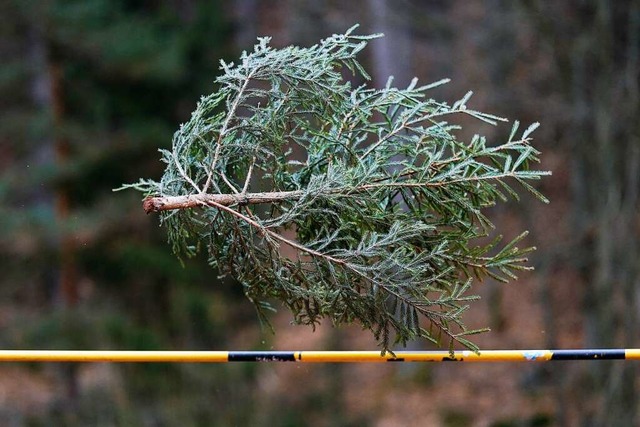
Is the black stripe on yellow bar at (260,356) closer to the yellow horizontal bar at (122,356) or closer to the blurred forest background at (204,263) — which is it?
the yellow horizontal bar at (122,356)

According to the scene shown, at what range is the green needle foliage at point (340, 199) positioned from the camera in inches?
156

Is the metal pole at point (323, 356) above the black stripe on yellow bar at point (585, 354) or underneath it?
above

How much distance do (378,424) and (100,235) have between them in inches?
206

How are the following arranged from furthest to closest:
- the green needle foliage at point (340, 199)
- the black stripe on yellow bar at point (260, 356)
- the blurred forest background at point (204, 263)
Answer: the blurred forest background at point (204, 263), the black stripe on yellow bar at point (260, 356), the green needle foliage at point (340, 199)

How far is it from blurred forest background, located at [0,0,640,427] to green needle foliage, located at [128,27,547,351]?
21.8 feet

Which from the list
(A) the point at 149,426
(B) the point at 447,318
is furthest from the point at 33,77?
(B) the point at 447,318

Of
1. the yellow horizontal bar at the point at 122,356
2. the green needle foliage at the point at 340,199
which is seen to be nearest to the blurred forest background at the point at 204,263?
the yellow horizontal bar at the point at 122,356

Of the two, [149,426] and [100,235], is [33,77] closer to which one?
[100,235]

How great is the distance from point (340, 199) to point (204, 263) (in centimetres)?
1123

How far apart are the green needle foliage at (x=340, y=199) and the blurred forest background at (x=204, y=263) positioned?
6.66 metres

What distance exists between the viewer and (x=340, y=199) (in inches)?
158

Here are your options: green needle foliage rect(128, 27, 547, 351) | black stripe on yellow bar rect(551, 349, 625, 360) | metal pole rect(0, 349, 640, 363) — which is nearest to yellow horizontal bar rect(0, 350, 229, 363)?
metal pole rect(0, 349, 640, 363)

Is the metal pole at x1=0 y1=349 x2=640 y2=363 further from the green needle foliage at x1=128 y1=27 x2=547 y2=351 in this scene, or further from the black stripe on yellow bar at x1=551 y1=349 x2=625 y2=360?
the green needle foliage at x1=128 y1=27 x2=547 y2=351

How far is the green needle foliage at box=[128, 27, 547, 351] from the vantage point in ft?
13.0
